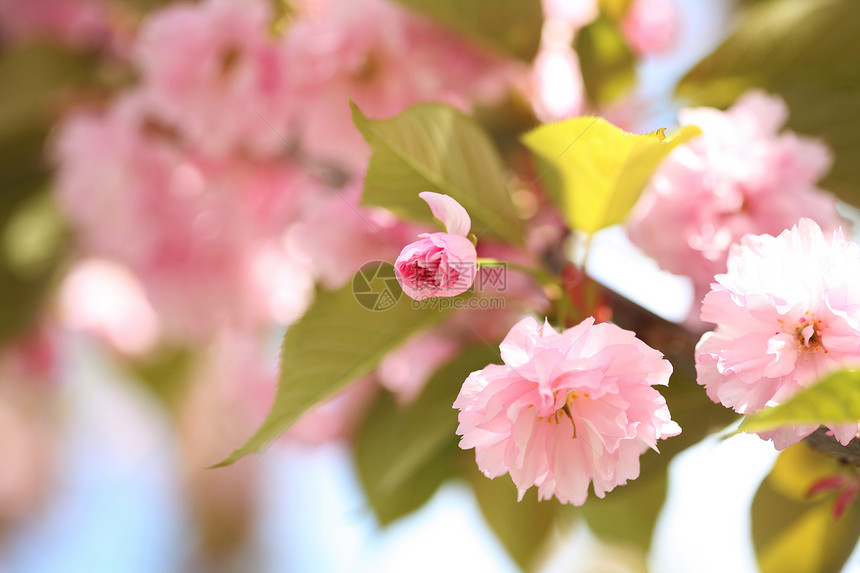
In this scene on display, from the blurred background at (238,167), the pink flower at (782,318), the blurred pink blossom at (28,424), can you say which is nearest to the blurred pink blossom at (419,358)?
the blurred background at (238,167)

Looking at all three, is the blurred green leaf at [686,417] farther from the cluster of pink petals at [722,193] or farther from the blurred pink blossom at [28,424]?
the blurred pink blossom at [28,424]

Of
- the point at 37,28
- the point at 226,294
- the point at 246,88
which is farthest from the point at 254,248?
the point at 37,28

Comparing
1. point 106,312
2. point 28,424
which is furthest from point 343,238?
point 28,424

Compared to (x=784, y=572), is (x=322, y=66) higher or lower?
higher

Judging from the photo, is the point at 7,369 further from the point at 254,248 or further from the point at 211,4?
the point at 211,4

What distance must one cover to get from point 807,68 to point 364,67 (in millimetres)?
271

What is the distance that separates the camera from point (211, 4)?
18.8 inches

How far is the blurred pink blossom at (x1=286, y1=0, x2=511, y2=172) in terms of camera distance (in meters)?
0.45

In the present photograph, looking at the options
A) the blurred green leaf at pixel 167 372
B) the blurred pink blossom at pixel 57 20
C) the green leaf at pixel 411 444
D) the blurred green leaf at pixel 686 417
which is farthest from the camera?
the blurred green leaf at pixel 167 372

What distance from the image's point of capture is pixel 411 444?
0.41m

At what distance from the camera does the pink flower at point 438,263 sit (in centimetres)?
23

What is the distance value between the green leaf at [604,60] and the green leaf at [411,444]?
0.21 m

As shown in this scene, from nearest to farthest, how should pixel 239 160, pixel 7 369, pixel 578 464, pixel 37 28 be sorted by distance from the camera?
1. pixel 578 464
2. pixel 239 160
3. pixel 37 28
4. pixel 7 369

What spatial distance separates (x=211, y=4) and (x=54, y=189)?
1.22 ft
